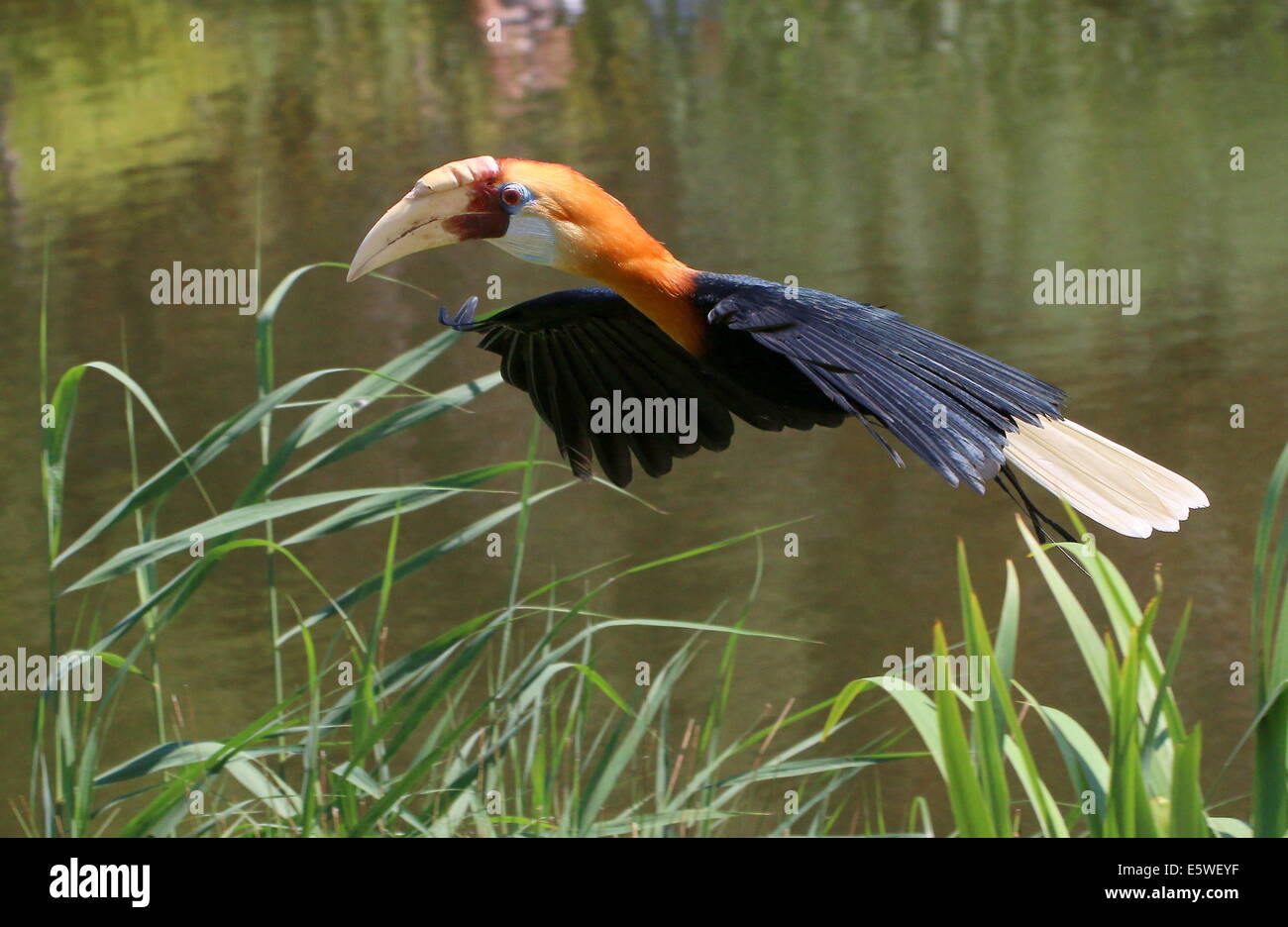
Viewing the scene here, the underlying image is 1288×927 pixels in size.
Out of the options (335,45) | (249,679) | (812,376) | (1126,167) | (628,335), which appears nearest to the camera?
(812,376)

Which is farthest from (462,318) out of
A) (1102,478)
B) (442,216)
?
(1102,478)

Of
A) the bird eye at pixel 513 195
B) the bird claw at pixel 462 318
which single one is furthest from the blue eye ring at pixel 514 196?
the bird claw at pixel 462 318

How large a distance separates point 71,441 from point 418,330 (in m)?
1.15

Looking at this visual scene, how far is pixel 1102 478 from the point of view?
1271 millimetres

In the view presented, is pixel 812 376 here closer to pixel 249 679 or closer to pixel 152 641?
pixel 152 641

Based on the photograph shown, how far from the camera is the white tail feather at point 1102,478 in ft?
4.00

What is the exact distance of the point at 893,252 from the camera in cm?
489

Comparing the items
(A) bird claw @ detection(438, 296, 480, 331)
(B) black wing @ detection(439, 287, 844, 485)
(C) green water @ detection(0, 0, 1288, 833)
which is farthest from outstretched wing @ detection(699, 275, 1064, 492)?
(C) green water @ detection(0, 0, 1288, 833)

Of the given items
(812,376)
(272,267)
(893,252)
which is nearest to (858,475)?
(893,252)

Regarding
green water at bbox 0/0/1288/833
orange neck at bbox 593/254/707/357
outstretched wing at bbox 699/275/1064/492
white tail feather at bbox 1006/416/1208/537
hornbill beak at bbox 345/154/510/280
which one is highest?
green water at bbox 0/0/1288/833

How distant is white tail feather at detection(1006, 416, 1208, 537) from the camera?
1220 mm

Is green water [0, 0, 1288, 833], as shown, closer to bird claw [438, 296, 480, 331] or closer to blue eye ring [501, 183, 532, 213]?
bird claw [438, 296, 480, 331]

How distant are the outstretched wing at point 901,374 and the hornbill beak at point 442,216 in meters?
0.22

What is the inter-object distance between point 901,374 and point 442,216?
1.48 ft
